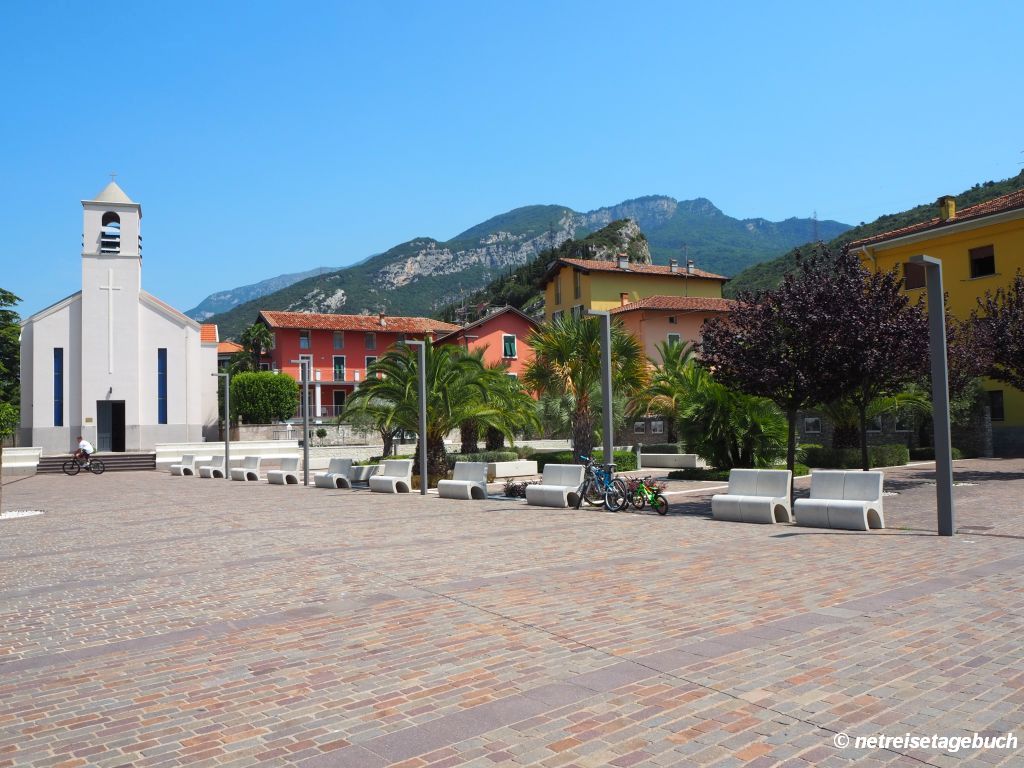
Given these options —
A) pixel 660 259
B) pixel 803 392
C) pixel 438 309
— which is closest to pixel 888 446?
pixel 803 392

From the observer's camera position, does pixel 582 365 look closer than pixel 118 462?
Yes

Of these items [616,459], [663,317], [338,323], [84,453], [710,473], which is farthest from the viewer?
[338,323]

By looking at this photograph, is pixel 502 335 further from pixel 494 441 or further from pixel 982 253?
pixel 982 253

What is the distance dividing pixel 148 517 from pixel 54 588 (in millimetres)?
8347

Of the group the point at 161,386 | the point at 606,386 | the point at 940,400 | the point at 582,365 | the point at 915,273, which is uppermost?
the point at 161,386

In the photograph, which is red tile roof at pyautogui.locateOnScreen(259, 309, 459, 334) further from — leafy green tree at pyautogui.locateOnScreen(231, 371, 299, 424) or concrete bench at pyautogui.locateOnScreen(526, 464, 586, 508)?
concrete bench at pyautogui.locateOnScreen(526, 464, 586, 508)

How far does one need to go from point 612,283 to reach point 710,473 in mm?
37603

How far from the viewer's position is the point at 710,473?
24.3 metres

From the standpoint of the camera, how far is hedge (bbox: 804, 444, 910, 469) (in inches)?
1040

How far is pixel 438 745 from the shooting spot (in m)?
4.31

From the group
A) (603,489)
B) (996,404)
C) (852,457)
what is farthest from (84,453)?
(996,404)

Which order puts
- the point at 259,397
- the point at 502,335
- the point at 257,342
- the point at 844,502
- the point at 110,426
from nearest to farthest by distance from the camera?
the point at 844,502 → the point at 110,426 → the point at 259,397 → the point at 502,335 → the point at 257,342

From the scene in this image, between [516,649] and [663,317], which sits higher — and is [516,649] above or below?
below

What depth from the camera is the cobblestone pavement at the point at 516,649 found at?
4.36 meters
